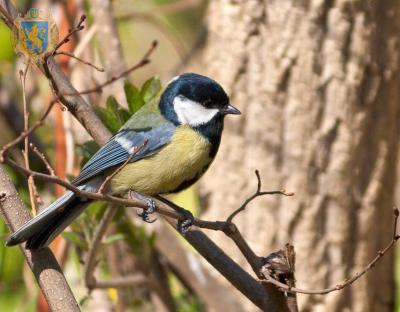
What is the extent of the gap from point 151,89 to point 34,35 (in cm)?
66

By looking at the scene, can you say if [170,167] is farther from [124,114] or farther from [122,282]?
[122,282]

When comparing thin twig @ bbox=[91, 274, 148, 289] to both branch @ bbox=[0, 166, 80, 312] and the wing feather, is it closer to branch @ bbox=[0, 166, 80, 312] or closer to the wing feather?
the wing feather

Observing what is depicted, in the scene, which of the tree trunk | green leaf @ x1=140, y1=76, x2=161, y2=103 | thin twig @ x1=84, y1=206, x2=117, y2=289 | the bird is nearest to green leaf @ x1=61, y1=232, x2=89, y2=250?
thin twig @ x1=84, y1=206, x2=117, y2=289

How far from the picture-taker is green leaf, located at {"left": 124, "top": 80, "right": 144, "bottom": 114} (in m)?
2.14

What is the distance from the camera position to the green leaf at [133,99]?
2.14 m

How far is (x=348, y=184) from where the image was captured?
259cm

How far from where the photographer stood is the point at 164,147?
215cm

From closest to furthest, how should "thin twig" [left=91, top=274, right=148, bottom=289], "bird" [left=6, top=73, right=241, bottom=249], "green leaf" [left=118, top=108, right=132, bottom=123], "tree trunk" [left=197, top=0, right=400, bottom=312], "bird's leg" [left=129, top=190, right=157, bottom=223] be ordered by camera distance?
"bird's leg" [left=129, top=190, right=157, bottom=223]
"bird" [left=6, top=73, right=241, bottom=249]
"green leaf" [left=118, top=108, right=132, bottom=123]
"thin twig" [left=91, top=274, right=148, bottom=289]
"tree trunk" [left=197, top=0, right=400, bottom=312]

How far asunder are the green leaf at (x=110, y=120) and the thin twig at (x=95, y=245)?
0.22m

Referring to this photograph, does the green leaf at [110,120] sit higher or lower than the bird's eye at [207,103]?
higher

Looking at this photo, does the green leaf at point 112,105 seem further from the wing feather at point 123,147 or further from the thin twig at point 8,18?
the thin twig at point 8,18

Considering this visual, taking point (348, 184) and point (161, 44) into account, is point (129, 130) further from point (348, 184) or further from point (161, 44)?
point (161, 44)

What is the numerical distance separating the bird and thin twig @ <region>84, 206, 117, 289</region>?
0.06 meters

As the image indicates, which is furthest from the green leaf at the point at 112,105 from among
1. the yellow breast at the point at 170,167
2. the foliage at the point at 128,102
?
the yellow breast at the point at 170,167
